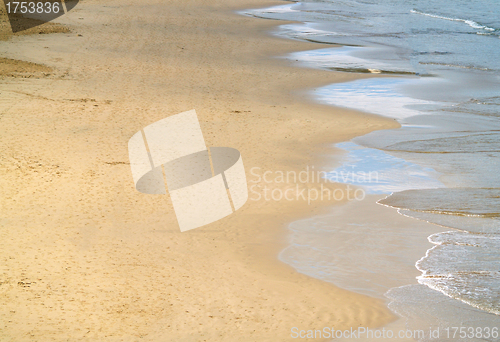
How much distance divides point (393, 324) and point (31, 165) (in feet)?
18.9

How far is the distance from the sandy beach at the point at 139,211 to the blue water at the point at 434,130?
81 cm

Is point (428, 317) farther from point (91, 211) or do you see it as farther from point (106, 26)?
point (106, 26)

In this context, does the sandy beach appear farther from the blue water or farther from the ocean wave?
the ocean wave

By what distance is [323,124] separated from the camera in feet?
36.9

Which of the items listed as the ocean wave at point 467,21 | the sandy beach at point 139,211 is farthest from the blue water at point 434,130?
the sandy beach at point 139,211

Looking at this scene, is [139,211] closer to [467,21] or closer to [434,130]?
[434,130]

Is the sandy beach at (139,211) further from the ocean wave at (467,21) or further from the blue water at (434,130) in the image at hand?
the ocean wave at (467,21)

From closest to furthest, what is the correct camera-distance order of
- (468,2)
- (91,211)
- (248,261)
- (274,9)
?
(248,261), (91,211), (274,9), (468,2)

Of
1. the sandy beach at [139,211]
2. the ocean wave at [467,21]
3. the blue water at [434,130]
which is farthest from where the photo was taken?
the ocean wave at [467,21]

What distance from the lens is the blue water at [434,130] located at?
5.87 m

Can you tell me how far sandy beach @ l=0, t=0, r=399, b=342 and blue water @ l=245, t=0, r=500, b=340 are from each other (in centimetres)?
81

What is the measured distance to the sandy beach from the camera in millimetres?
5008

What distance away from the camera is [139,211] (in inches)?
283

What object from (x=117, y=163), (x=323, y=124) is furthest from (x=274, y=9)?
(x=117, y=163)
